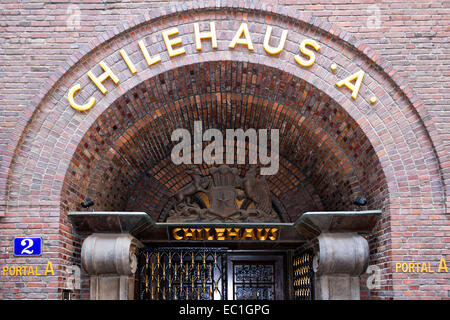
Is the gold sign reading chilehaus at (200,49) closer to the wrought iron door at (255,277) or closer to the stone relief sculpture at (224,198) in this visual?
the stone relief sculpture at (224,198)

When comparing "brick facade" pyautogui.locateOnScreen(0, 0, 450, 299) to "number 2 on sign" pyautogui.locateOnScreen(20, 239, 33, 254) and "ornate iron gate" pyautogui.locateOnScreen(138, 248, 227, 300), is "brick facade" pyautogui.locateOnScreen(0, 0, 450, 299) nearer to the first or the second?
"number 2 on sign" pyautogui.locateOnScreen(20, 239, 33, 254)

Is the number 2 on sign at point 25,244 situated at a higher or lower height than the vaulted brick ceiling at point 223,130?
lower

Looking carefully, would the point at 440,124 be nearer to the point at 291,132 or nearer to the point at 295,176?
the point at 291,132

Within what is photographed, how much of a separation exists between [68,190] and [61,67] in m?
1.67

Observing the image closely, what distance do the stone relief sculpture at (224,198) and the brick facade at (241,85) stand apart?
1.82m

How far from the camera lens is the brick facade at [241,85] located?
6.80 meters

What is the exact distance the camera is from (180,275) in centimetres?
858

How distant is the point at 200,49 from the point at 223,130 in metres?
2.17

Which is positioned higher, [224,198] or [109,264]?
[224,198]

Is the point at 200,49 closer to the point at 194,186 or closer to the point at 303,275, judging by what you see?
the point at 194,186

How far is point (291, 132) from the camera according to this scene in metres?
8.43

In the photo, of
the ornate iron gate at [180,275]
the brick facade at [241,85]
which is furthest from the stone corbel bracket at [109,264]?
the ornate iron gate at [180,275]

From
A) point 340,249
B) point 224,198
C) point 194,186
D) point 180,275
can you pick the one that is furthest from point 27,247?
point 340,249

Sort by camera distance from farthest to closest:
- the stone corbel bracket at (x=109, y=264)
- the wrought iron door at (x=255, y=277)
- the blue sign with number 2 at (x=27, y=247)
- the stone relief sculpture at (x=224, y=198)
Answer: the wrought iron door at (x=255, y=277), the stone relief sculpture at (x=224, y=198), the stone corbel bracket at (x=109, y=264), the blue sign with number 2 at (x=27, y=247)
